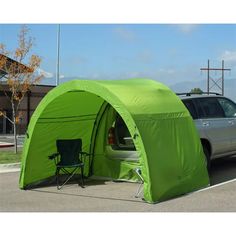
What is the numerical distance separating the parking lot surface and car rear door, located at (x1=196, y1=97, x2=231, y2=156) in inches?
29.1

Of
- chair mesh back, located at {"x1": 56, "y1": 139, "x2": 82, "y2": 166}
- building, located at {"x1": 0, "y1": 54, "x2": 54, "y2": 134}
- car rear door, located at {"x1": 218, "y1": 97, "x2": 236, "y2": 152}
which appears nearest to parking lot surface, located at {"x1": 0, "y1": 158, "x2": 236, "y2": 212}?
chair mesh back, located at {"x1": 56, "y1": 139, "x2": 82, "y2": 166}

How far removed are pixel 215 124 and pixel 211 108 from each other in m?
0.43

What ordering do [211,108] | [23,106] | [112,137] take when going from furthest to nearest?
1. [23,106]
2. [211,108]
3. [112,137]

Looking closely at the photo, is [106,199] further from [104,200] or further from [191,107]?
[191,107]

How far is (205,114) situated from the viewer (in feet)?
33.7

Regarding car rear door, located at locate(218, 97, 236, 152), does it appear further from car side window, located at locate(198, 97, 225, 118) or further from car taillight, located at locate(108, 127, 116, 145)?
car taillight, located at locate(108, 127, 116, 145)

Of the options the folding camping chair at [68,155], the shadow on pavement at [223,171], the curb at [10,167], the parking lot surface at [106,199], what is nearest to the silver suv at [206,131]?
the shadow on pavement at [223,171]

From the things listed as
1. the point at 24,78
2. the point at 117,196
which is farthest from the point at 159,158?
the point at 24,78

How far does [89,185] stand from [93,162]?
1069mm

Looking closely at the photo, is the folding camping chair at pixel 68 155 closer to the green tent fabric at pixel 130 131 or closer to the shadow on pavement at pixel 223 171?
the green tent fabric at pixel 130 131

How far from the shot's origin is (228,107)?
1115cm

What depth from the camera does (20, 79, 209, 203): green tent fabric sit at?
306 inches

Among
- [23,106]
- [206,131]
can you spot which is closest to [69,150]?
[206,131]

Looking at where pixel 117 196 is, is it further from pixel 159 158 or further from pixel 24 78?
pixel 24 78
